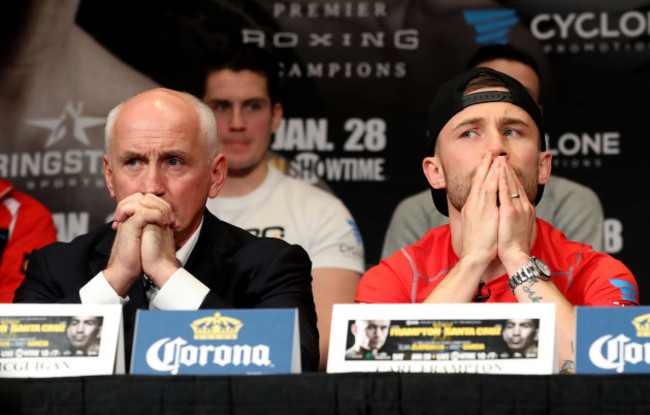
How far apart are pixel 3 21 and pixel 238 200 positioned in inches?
44.2

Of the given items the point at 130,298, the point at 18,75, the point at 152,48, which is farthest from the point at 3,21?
the point at 130,298

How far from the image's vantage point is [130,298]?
2172 millimetres

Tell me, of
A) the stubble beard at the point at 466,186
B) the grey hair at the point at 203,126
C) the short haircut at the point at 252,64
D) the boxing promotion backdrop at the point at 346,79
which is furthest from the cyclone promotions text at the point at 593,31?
the grey hair at the point at 203,126

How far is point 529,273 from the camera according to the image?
2072 mm

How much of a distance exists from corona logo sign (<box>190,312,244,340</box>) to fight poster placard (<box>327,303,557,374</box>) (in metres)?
0.16

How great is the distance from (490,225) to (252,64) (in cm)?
171

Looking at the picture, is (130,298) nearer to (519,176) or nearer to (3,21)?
(519,176)

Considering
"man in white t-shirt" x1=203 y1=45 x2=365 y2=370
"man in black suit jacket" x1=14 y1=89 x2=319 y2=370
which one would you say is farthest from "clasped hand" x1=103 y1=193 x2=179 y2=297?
"man in white t-shirt" x1=203 y1=45 x2=365 y2=370

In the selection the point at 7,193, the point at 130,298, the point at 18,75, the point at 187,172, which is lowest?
the point at 130,298

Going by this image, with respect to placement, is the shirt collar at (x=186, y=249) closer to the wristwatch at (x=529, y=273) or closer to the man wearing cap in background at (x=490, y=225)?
the man wearing cap in background at (x=490, y=225)

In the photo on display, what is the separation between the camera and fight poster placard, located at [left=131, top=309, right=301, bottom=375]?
157cm

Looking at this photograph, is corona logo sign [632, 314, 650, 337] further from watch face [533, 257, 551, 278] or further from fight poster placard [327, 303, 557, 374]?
watch face [533, 257, 551, 278]

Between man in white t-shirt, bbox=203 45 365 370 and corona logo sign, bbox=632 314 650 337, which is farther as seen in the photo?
man in white t-shirt, bbox=203 45 365 370

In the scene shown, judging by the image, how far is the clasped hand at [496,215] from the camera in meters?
2.16
